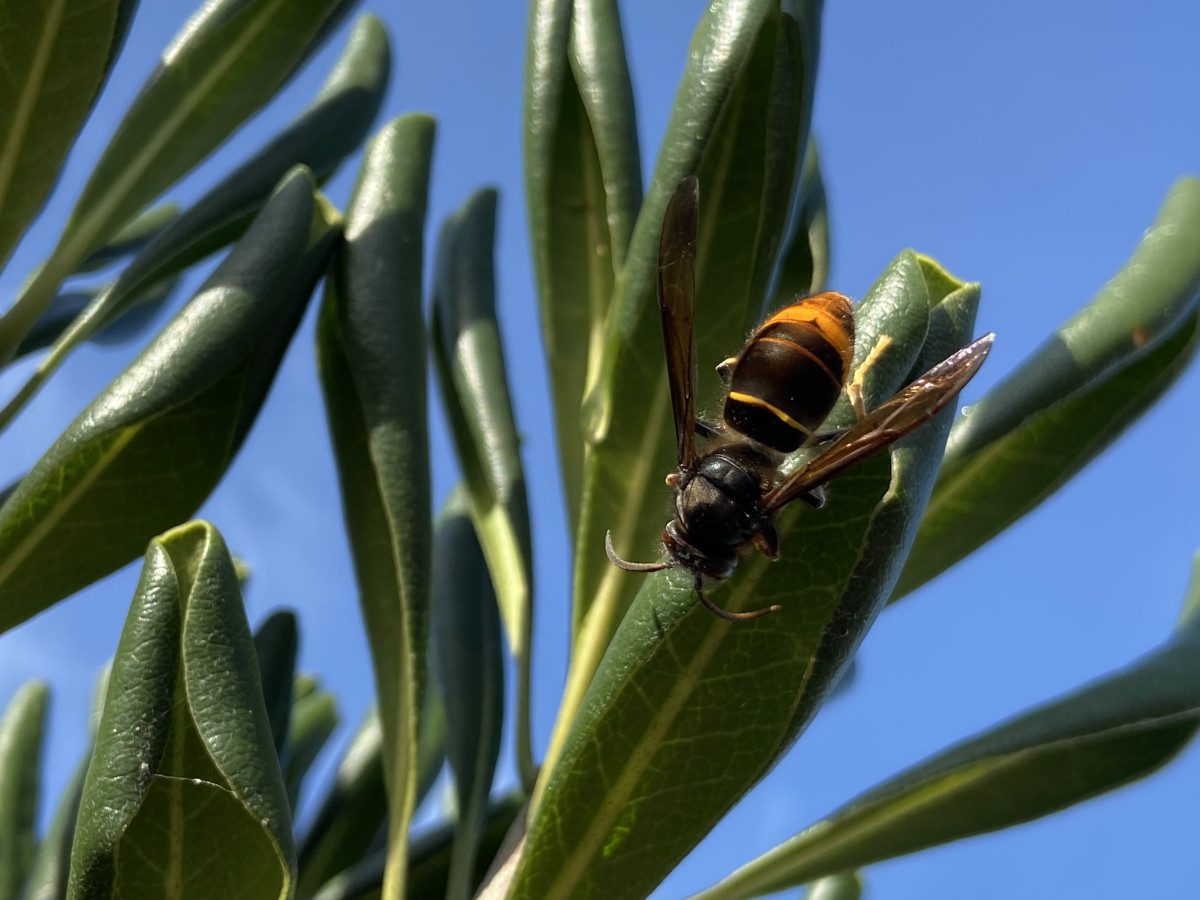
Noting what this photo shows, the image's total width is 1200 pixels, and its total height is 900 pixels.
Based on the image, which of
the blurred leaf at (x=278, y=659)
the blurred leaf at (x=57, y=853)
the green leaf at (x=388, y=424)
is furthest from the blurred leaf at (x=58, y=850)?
the green leaf at (x=388, y=424)

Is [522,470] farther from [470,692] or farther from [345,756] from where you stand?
[345,756]

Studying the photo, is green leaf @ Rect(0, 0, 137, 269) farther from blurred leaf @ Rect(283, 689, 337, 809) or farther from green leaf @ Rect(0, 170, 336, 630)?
blurred leaf @ Rect(283, 689, 337, 809)

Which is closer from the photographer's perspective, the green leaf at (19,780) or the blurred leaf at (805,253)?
the blurred leaf at (805,253)

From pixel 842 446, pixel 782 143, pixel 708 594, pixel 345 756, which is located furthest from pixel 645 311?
pixel 345 756

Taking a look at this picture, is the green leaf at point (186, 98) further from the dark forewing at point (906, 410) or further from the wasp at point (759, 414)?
the dark forewing at point (906, 410)

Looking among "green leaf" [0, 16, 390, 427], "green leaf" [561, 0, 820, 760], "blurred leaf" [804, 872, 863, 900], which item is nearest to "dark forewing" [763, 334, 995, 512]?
"green leaf" [561, 0, 820, 760]
